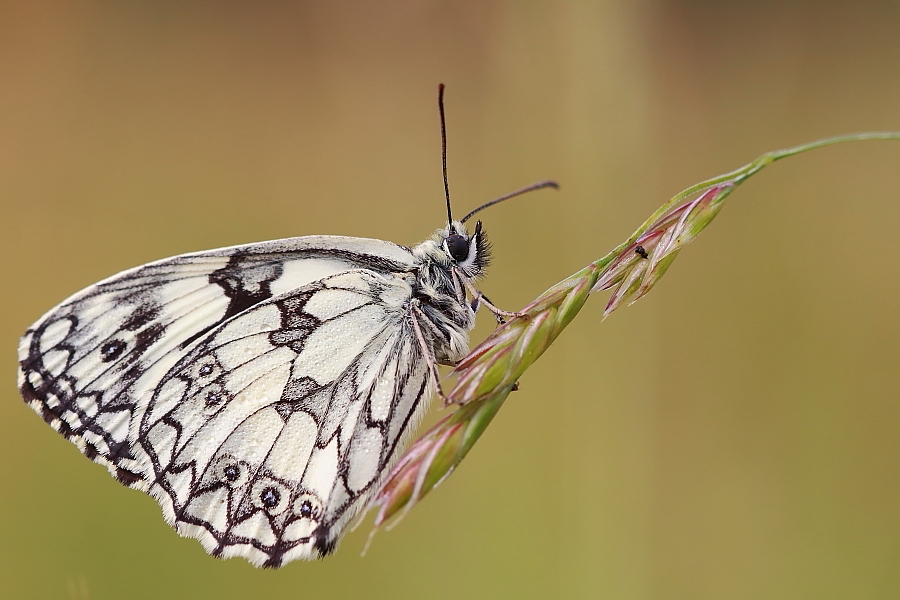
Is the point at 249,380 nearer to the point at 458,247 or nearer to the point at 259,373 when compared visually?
the point at 259,373

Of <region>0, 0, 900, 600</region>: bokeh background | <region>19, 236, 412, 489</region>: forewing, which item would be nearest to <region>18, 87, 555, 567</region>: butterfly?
<region>19, 236, 412, 489</region>: forewing

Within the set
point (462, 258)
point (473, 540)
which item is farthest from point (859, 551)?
point (462, 258)

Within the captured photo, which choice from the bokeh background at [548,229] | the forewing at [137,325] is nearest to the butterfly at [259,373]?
the forewing at [137,325]

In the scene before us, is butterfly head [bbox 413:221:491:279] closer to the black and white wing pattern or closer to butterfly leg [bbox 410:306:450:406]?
the black and white wing pattern

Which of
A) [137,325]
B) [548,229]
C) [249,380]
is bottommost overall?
[548,229]

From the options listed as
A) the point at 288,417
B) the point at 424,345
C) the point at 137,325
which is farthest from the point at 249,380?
the point at 424,345

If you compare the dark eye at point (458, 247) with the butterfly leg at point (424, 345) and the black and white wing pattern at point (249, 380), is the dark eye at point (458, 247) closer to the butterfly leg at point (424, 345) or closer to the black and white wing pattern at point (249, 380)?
the black and white wing pattern at point (249, 380)

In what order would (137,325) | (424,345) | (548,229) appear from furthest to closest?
(548,229)
(137,325)
(424,345)

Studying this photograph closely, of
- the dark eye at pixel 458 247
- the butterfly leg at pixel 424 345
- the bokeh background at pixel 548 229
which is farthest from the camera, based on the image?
the bokeh background at pixel 548 229
